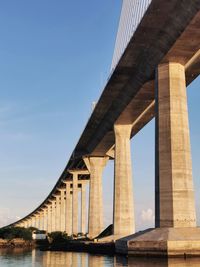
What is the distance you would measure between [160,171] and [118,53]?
13.2 metres

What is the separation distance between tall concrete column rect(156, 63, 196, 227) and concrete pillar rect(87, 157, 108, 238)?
40.2 meters

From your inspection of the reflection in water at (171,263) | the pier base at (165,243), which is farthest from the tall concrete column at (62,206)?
the reflection in water at (171,263)

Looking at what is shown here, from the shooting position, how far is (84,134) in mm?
66938

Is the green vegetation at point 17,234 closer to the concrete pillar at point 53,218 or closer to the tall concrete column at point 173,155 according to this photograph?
the concrete pillar at point 53,218

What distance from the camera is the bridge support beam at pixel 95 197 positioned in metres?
73.1

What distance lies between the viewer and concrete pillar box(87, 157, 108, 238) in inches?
2876

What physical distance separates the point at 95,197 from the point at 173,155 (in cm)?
4159

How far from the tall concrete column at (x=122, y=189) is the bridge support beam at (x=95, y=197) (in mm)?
18265

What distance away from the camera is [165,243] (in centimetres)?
2961

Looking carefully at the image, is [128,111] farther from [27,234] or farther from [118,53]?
[27,234]

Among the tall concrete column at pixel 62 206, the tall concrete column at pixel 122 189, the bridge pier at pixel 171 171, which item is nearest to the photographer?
the bridge pier at pixel 171 171

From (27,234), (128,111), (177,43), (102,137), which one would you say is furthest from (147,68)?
(27,234)

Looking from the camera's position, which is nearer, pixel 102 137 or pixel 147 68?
pixel 147 68

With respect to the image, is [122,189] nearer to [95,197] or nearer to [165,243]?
[95,197]
